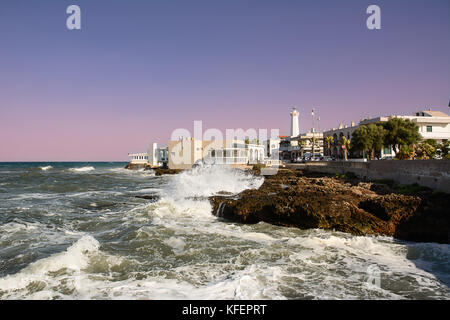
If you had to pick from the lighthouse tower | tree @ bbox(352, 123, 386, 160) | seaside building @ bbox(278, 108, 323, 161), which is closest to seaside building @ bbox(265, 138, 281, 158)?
seaside building @ bbox(278, 108, 323, 161)

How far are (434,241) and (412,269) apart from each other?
3.37 meters

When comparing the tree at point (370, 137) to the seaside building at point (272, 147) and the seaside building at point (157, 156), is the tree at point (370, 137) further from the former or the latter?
the seaside building at point (157, 156)

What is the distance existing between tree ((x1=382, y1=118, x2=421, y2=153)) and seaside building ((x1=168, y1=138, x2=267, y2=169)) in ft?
75.5

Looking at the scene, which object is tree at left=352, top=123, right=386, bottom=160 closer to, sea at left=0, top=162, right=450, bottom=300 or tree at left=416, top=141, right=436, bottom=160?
tree at left=416, top=141, right=436, bottom=160

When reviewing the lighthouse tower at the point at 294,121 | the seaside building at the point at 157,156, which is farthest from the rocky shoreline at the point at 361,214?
the lighthouse tower at the point at 294,121

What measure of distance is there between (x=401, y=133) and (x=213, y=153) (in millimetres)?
31409

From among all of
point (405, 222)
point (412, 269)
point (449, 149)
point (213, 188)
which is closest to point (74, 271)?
point (412, 269)

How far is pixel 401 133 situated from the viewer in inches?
1416

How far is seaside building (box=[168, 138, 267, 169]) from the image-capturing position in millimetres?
55469

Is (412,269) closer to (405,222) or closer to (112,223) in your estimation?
(405,222)

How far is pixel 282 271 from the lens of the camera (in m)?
7.73

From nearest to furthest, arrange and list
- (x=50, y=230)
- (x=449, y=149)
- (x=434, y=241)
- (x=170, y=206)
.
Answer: (x=434, y=241)
(x=50, y=230)
(x=170, y=206)
(x=449, y=149)

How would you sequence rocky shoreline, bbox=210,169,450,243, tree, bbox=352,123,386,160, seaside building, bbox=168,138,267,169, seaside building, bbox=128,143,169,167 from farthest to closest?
1. seaside building, bbox=128,143,169,167
2. seaside building, bbox=168,138,267,169
3. tree, bbox=352,123,386,160
4. rocky shoreline, bbox=210,169,450,243

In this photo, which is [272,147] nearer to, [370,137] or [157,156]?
[157,156]
